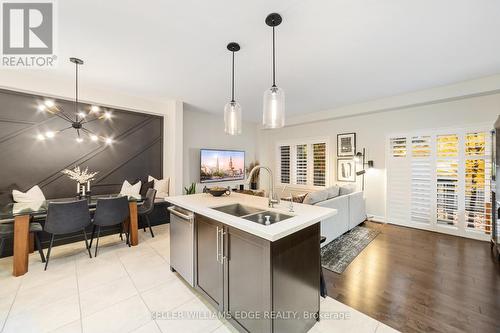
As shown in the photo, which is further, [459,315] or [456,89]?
[456,89]

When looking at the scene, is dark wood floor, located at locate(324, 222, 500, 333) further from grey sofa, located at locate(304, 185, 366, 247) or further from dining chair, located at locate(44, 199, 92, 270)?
dining chair, located at locate(44, 199, 92, 270)

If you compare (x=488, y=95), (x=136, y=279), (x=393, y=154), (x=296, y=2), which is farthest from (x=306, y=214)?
(x=488, y=95)

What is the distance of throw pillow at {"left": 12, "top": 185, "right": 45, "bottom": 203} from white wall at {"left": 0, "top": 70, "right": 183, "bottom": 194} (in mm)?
1523

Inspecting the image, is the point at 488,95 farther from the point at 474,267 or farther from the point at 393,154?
the point at 474,267

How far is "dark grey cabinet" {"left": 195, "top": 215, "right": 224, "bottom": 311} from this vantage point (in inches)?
68.4

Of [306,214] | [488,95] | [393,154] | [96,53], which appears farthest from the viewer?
[393,154]

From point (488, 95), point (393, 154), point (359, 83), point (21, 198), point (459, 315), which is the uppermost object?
point (359, 83)

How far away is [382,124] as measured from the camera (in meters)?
4.55

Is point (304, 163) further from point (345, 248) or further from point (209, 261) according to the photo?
point (209, 261)

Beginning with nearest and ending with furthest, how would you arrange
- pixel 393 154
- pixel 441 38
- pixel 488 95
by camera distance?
pixel 441 38
pixel 488 95
pixel 393 154

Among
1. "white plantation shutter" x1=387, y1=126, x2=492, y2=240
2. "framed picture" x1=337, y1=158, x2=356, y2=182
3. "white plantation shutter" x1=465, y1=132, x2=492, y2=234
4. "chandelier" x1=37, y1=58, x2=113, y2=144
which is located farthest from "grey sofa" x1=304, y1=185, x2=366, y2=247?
"chandelier" x1=37, y1=58, x2=113, y2=144

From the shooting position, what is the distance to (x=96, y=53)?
2.51 meters

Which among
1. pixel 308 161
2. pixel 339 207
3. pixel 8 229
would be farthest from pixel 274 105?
pixel 308 161

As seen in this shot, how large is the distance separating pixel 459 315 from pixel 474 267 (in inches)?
52.2
